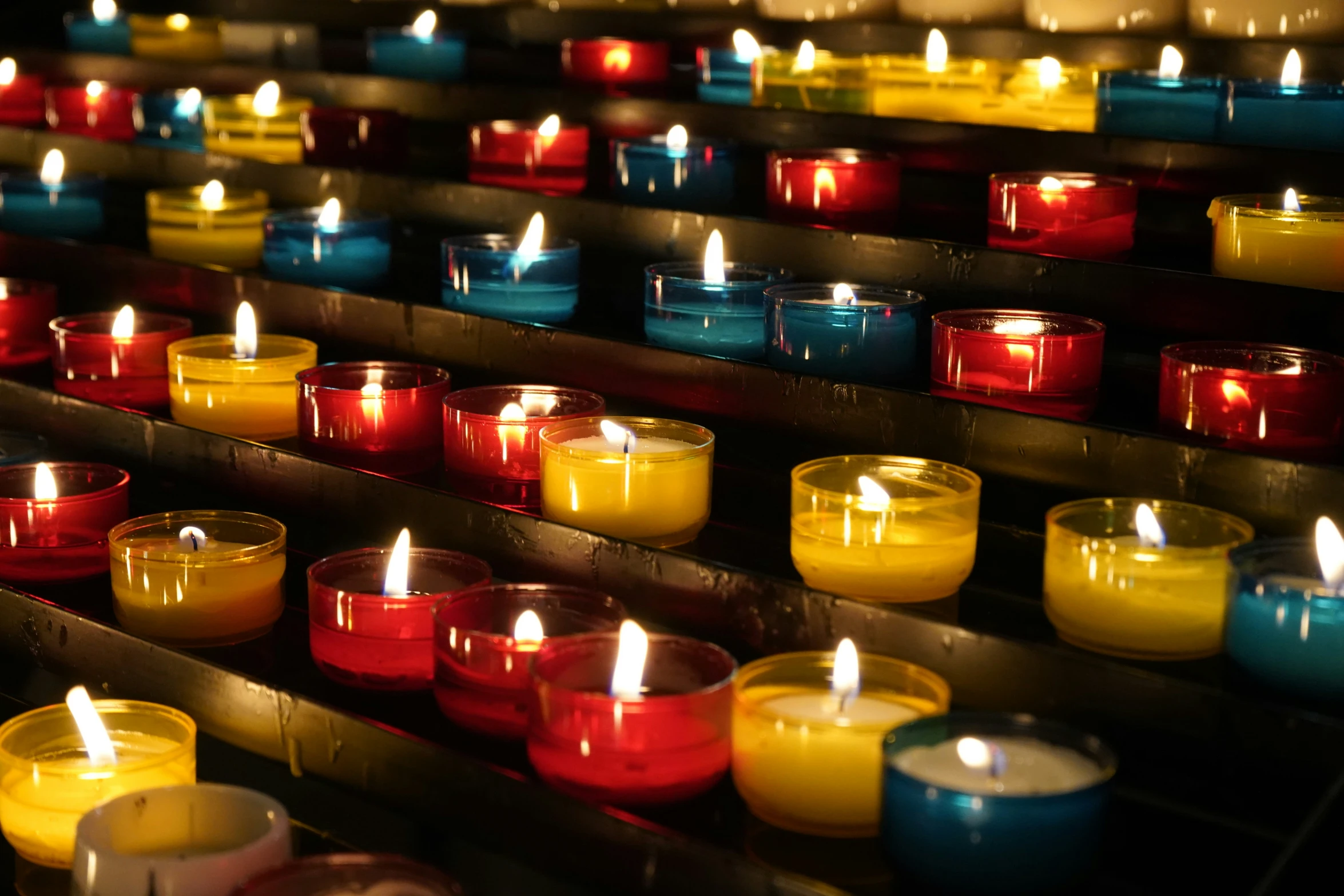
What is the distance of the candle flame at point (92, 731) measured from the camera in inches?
55.1

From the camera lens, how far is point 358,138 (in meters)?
2.43

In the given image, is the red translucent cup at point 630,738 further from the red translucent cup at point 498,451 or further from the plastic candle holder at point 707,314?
the plastic candle holder at point 707,314

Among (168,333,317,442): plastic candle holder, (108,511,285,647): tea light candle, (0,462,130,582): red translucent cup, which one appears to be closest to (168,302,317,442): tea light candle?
(168,333,317,442): plastic candle holder

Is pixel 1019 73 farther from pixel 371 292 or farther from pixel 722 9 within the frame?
pixel 371 292

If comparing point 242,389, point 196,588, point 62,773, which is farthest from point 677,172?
point 62,773

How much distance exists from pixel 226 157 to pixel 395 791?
4.57ft

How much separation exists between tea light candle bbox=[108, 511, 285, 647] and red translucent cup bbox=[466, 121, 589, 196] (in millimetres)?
738

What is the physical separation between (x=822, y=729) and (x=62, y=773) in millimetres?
639

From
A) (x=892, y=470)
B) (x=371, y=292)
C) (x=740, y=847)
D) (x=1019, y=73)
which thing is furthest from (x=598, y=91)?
(x=740, y=847)

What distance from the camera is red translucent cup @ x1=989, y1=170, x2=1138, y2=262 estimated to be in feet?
5.84

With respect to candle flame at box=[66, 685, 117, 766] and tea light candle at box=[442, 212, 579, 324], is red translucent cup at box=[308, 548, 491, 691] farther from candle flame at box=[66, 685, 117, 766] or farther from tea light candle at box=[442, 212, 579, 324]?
tea light candle at box=[442, 212, 579, 324]

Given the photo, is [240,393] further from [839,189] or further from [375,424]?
[839,189]

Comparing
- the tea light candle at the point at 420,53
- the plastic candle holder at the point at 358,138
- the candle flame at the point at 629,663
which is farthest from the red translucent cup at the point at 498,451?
→ the tea light candle at the point at 420,53

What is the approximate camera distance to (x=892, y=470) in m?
1.59
